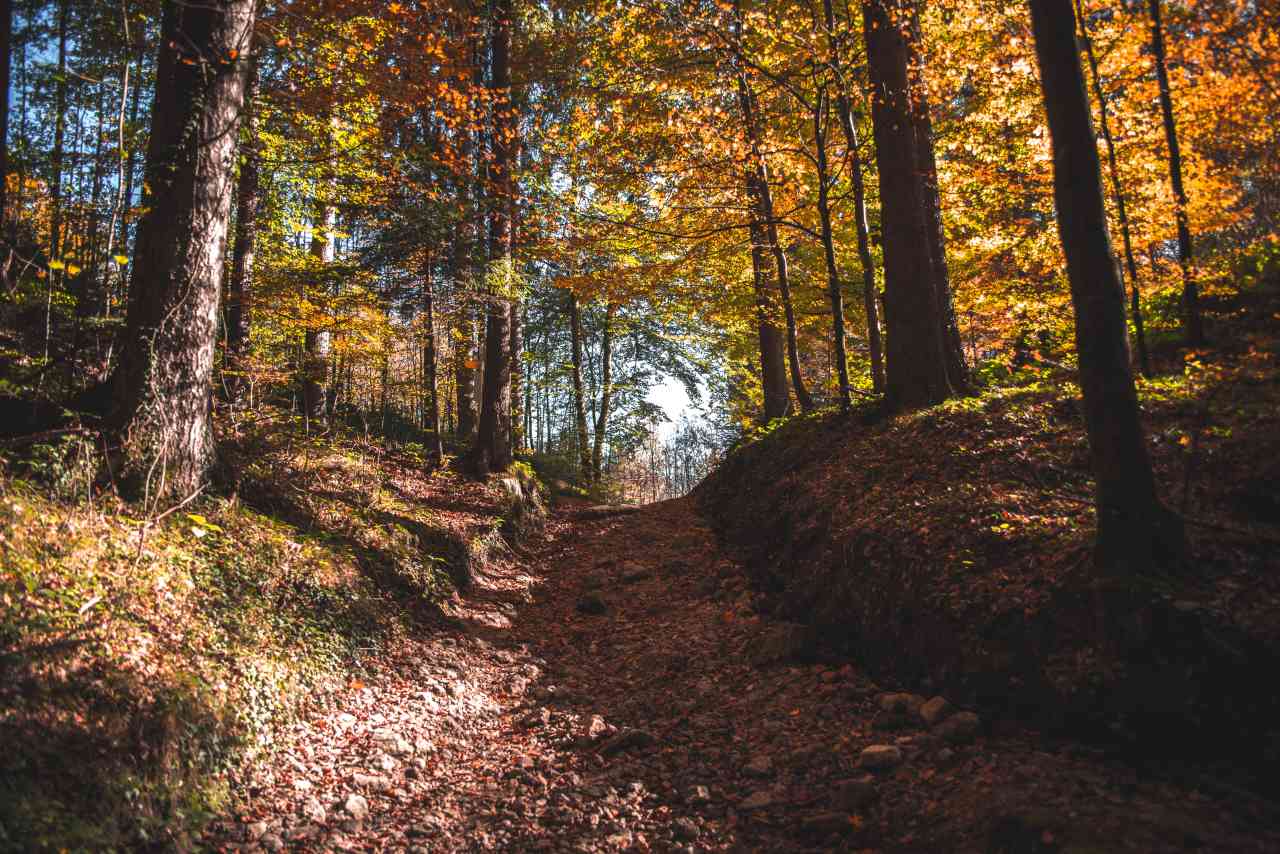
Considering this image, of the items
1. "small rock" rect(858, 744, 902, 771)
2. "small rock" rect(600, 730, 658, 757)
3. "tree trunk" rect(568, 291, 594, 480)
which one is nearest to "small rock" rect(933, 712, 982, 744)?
"small rock" rect(858, 744, 902, 771)

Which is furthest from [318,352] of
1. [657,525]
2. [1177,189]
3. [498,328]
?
[1177,189]

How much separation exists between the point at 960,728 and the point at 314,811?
398 cm

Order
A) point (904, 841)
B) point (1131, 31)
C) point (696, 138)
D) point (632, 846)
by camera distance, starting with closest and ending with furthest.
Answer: point (904, 841), point (632, 846), point (1131, 31), point (696, 138)

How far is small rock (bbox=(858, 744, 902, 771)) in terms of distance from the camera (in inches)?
148

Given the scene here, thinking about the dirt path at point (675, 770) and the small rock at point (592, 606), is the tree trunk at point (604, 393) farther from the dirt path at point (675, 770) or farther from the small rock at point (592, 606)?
the dirt path at point (675, 770)

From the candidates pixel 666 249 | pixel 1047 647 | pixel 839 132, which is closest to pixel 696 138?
pixel 666 249

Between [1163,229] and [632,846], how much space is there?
9022 millimetres

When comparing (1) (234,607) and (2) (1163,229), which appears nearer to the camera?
(1) (234,607)

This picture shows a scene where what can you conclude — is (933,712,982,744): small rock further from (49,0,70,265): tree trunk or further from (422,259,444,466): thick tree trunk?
(422,259,444,466): thick tree trunk

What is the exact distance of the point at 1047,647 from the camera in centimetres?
375

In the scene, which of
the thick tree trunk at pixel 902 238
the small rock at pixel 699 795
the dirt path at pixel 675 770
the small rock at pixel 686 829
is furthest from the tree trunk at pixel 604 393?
the small rock at pixel 686 829

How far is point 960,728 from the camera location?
12.3 ft

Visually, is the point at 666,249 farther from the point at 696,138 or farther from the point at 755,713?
the point at 755,713

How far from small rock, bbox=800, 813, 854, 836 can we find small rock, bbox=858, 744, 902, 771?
45cm
